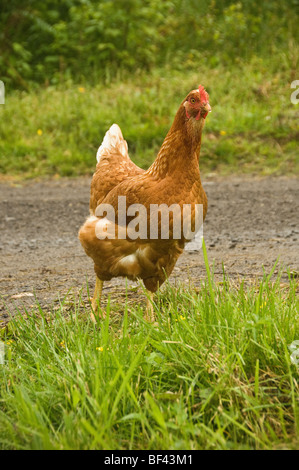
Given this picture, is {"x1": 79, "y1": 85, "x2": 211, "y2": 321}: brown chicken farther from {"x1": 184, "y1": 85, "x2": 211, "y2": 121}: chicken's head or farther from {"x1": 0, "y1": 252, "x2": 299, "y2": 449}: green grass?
{"x1": 0, "y1": 252, "x2": 299, "y2": 449}: green grass

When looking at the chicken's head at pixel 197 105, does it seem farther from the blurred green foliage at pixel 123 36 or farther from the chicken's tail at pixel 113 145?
the blurred green foliage at pixel 123 36

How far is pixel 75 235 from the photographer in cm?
525

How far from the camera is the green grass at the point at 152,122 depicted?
23.3ft

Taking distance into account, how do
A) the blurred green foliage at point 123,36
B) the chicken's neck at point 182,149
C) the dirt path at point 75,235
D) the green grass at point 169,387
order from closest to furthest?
the green grass at point 169,387 < the chicken's neck at point 182,149 < the dirt path at point 75,235 < the blurred green foliage at point 123,36

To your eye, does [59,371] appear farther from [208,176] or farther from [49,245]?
A: [208,176]

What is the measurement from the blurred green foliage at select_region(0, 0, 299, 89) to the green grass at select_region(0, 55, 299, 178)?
35.0 inches

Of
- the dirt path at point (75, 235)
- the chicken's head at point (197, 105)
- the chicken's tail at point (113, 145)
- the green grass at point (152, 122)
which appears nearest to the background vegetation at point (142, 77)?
the green grass at point (152, 122)

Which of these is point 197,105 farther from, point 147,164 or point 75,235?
point 147,164

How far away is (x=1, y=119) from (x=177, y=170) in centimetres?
519

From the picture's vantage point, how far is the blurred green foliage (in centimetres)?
939

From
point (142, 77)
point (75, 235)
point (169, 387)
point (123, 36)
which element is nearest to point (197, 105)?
point (169, 387)

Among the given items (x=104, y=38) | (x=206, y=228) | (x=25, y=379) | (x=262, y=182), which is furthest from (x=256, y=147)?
(x=25, y=379)

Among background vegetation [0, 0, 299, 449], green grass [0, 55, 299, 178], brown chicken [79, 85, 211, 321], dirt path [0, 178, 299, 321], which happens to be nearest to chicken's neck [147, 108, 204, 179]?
brown chicken [79, 85, 211, 321]

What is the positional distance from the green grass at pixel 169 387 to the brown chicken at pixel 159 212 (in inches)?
19.1
